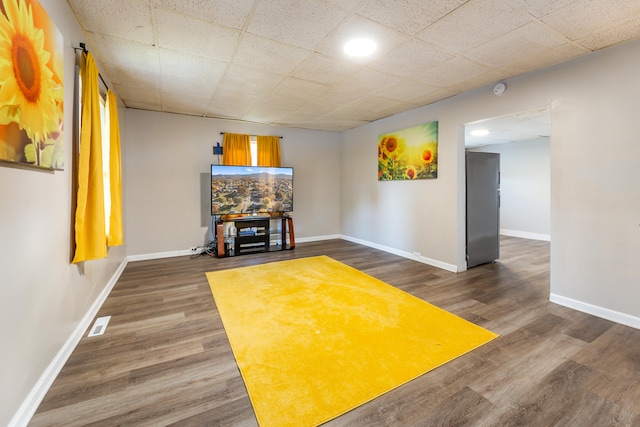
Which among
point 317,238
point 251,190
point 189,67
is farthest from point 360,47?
point 317,238

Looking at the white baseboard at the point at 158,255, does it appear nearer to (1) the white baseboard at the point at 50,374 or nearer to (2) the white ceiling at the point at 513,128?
(1) the white baseboard at the point at 50,374

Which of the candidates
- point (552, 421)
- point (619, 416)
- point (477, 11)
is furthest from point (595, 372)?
point (477, 11)

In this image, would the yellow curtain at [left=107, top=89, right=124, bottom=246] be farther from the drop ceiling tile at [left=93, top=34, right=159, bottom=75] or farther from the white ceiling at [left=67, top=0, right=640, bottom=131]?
the white ceiling at [left=67, top=0, right=640, bottom=131]

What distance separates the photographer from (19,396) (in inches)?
55.9

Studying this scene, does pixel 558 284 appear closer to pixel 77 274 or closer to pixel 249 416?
pixel 249 416

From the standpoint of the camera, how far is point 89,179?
2.28 m

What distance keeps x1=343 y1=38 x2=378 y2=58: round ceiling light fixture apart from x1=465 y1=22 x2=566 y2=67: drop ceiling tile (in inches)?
38.5

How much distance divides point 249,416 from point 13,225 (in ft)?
5.12

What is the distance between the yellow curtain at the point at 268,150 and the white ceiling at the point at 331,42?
1.66 metres

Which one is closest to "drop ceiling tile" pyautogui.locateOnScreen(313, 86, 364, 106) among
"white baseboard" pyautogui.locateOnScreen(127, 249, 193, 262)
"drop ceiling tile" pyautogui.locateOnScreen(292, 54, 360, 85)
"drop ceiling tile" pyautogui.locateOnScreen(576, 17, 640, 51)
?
"drop ceiling tile" pyautogui.locateOnScreen(292, 54, 360, 85)

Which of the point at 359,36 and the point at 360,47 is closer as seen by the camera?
the point at 359,36

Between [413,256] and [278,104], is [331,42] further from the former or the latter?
[413,256]

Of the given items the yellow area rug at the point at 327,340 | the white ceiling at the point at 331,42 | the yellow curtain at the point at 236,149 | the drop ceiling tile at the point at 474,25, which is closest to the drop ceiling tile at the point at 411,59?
the white ceiling at the point at 331,42

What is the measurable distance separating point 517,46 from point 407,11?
4.17ft
